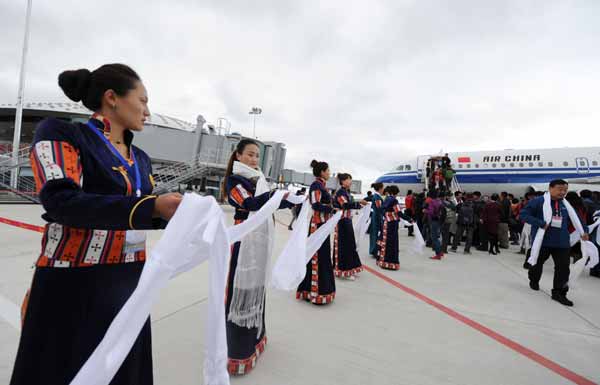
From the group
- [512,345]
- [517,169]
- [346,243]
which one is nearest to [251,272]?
[512,345]

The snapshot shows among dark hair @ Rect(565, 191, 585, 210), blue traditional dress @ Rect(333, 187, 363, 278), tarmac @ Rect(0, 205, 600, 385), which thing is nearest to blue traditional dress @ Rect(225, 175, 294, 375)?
tarmac @ Rect(0, 205, 600, 385)

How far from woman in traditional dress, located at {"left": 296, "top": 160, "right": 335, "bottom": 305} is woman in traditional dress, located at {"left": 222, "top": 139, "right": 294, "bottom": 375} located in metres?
1.28

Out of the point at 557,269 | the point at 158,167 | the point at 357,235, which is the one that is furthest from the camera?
the point at 158,167

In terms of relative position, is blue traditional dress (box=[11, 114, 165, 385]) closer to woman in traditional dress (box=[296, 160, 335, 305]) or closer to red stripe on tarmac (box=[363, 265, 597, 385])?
woman in traditional dress (box=[296, 160, 335, 305])

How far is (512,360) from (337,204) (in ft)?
8.96

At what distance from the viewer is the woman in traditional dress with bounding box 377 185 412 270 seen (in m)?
6.29

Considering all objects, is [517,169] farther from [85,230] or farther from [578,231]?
[85,230]

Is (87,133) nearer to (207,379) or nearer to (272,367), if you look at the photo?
(207,379)

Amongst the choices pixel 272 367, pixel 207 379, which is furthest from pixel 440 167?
pixel 207 379

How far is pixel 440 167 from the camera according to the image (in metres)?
14.7

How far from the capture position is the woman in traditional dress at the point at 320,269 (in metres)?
3.81

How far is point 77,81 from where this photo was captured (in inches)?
47.3

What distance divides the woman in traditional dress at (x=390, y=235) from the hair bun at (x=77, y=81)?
5.80 meters

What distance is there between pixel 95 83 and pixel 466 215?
9.30 m
